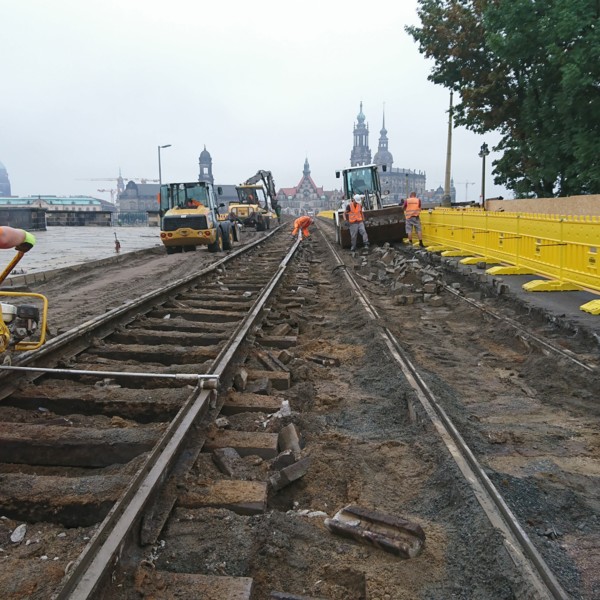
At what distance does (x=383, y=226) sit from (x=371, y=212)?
71 cm

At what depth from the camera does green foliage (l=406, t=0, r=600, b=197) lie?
1894 cm

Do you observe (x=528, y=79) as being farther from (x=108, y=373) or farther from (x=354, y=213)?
(x=108, y=373)

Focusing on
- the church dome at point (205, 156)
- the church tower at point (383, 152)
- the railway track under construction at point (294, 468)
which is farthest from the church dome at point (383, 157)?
the railway track under construction at point (294, 468)

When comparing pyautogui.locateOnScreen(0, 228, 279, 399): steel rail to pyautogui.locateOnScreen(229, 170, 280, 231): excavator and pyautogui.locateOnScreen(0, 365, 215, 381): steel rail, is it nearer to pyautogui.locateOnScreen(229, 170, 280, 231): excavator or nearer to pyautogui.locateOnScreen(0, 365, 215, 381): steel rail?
pyautogui.locateOnScreen(0, 365, 215, 381): steel rail

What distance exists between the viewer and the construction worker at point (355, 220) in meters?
19.1

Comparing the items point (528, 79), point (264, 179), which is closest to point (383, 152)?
point (264, 179)

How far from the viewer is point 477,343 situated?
7398 mm

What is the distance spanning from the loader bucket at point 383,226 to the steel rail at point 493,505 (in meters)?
15.6

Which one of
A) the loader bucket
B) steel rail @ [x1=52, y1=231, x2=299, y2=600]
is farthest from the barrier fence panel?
steel rail @ [x1=52, y1=231, x2=299, y2=600]

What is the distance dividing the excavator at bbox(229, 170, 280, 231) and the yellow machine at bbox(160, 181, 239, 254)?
16516 mm

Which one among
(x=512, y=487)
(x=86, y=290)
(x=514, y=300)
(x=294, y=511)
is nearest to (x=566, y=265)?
(x=514, y=300)

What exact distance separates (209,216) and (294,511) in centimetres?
1777

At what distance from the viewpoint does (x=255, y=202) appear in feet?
133

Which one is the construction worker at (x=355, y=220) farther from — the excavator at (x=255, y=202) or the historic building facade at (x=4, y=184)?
the historic building facade at (x=4, y=184)
